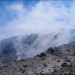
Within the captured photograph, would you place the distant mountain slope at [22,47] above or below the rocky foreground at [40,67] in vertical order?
above

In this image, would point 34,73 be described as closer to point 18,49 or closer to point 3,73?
point 3,73

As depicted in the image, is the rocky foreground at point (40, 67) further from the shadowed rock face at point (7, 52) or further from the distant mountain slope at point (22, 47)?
the shadowed rock face at point (7, 52)

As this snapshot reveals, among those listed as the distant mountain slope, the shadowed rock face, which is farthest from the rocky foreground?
the shadowed rock face

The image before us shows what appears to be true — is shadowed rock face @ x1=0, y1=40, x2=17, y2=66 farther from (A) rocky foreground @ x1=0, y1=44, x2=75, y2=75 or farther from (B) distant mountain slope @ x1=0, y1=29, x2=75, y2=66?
(A) rocky foreground @ x1=0, y1=44, x2=75, y2=75

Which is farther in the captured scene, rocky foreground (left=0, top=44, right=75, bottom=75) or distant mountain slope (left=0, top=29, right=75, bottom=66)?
distant mountain slope (left=0, top=29, right=75, bottom=66)

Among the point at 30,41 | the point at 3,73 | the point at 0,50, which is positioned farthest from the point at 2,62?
the point at 3,73

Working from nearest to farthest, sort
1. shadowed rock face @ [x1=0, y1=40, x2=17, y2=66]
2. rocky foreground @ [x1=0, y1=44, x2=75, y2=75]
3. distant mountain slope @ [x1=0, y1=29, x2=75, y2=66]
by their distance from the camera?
rocky foreground @ [x1=0, y1=44, x2=75, y2=75] → distant mountain slope @ [x1=0, y1=29, x2=75, y2=66] → shadowed rock face @ [x1=0, y1=40, x2=17, y2=66]

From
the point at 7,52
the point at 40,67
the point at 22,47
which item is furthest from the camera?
the point at 22,47

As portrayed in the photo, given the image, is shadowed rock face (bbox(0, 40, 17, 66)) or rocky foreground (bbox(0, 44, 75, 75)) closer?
rocky foreground (bbox(0, 44, 75, 75))

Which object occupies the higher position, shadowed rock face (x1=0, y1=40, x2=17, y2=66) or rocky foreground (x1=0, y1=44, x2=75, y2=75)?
shadowed rock face (x1=0, y1=40, x2=17, y2=66)

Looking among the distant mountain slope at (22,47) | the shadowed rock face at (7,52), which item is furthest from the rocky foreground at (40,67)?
the shadowed rock face at (7,52)

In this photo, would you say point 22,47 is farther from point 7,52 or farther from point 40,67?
point 40,67

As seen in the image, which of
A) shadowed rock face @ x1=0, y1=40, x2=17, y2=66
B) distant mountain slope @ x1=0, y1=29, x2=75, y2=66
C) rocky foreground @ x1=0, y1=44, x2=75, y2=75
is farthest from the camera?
shadowed rock face @ x1=0, y1=40, x2=17, y2=66

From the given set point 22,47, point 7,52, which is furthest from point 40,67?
point 7,52
